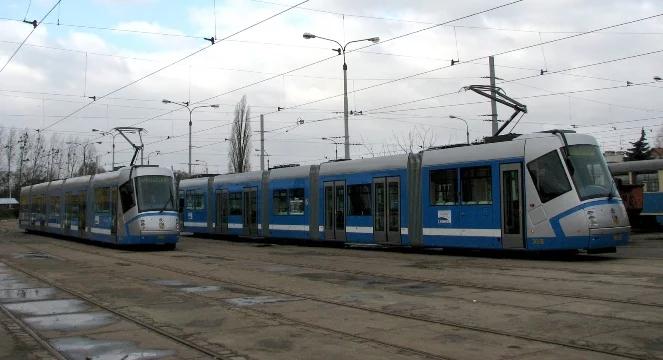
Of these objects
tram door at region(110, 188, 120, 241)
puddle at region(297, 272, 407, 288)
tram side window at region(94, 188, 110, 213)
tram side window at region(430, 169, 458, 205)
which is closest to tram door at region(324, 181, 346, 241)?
tram side window at region(430, 169, 458, 205)

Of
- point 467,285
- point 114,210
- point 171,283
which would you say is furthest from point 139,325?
point 114,210

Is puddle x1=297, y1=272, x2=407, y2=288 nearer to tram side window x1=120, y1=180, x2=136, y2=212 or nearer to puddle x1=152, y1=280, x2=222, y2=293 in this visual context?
puddle x1=152, y1=280, x2=222, y2=293

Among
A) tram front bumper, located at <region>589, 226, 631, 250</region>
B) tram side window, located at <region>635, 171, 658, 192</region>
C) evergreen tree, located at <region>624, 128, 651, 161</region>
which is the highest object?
evergreen tree, located at <region>624, 128, 651, 161</region>

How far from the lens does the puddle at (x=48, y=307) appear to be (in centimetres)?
1053

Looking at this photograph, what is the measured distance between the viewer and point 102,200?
28234mm

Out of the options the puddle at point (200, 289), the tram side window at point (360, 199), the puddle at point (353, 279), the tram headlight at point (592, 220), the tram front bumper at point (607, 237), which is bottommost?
the puddle at point (200, 289)

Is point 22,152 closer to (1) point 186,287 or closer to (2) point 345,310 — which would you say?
(1) point 186,287

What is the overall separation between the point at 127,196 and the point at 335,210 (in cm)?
828

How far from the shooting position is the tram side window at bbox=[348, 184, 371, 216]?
2311 centimetres

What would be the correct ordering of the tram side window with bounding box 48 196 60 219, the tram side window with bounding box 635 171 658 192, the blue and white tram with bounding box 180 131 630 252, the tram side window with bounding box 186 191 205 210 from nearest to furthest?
the blue and white tram with bounding box 180 131 630 252 < the tram side window with bounding box 635 171 658 192 < the tram side window with bounding box 186 191 205 210 < the tram side window with bounding box 48 196 60 219

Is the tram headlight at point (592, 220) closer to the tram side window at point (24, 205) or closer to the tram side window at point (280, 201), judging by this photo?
the tram side window at point (280, 201)

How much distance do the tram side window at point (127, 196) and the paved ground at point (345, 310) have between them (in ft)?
24.5

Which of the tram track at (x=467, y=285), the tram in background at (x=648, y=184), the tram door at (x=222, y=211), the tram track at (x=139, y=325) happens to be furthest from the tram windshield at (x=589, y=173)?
the tram door at (x=222, y=211)

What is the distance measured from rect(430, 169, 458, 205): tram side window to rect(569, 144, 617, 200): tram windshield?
3.68 meters
